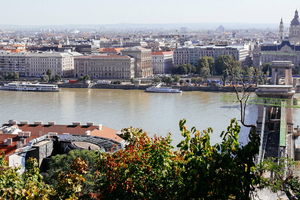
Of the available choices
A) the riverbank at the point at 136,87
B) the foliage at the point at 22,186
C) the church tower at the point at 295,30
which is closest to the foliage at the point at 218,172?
Result: the foliage at the point at 22,186

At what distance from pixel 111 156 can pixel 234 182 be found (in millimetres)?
657

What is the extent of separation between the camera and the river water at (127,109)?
10.1 metres

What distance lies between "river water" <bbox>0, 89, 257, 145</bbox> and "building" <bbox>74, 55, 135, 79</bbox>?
3340 millimetres

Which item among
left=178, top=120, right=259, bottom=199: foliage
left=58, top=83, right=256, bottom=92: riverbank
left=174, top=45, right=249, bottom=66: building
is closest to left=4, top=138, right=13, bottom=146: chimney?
left=178, top=120, right=259, bottom=199: foliage

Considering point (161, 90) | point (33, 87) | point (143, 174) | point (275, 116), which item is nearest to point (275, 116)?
point (275, 116)

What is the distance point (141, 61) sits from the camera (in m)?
20.9

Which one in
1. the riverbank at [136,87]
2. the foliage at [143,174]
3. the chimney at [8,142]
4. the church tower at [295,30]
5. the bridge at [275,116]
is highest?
the church tower at [295,30]

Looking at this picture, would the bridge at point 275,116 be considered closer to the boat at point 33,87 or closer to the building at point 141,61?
the boat at point 33,87

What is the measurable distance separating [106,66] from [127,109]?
8.31 m

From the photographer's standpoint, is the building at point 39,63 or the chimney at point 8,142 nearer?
the chimney at point 8,142

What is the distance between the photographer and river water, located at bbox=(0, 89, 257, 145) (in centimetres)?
1009

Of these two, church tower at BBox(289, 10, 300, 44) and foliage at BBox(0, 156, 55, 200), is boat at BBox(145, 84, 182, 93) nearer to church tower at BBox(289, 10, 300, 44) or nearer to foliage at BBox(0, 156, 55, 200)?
foliage at BBox(0, 156, 55, 200)

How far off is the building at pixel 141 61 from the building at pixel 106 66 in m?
0.39

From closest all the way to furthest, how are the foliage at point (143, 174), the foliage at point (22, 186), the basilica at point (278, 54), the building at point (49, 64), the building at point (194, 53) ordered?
the foliage at point (22, 186) → the foliage at point (143, 174) → the building at point (49, 64) → the basilica at point (278, 54) → the building at point (194, 53)
